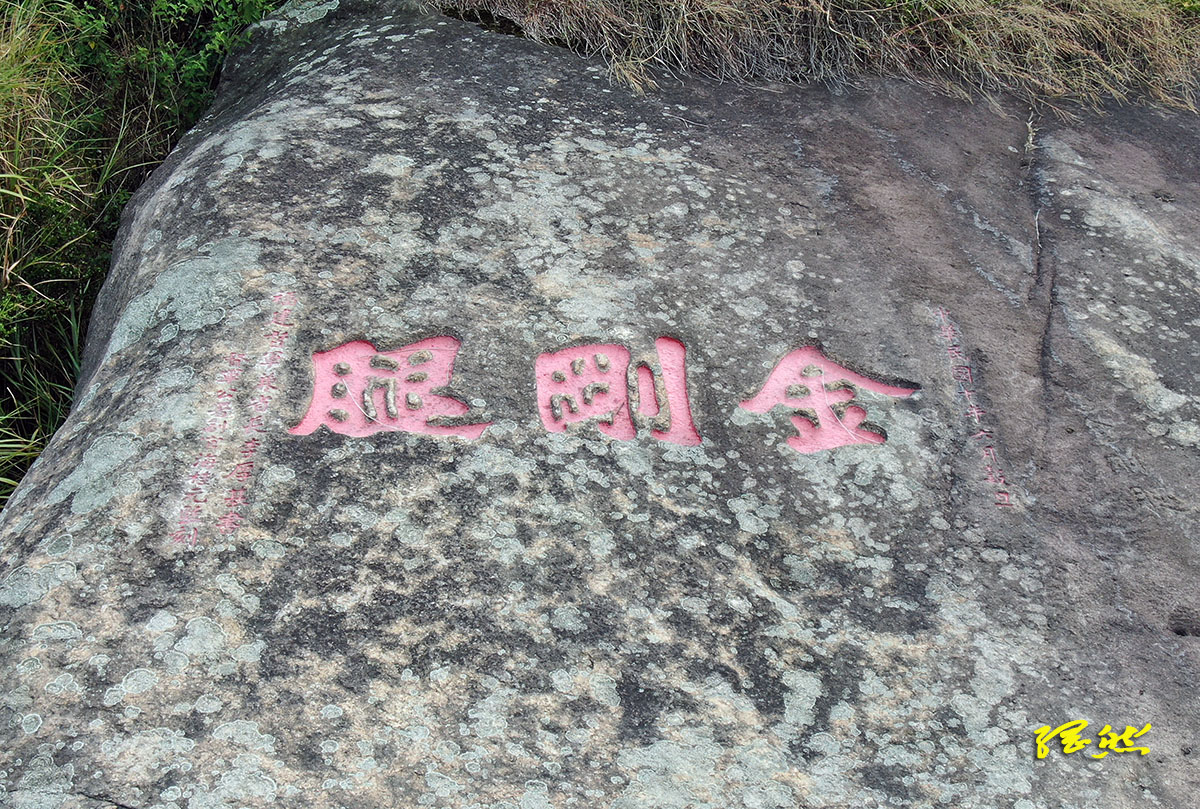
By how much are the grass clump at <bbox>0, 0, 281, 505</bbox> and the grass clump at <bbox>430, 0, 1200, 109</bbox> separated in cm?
116

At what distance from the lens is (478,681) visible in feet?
5.28

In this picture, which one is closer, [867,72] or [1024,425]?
[1024,425]

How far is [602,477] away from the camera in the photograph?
1893 mm

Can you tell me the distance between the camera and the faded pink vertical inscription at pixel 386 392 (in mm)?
1931

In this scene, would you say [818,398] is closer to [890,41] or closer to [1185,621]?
[1185,621]

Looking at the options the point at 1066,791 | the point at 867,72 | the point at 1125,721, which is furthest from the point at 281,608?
the point at 867,72

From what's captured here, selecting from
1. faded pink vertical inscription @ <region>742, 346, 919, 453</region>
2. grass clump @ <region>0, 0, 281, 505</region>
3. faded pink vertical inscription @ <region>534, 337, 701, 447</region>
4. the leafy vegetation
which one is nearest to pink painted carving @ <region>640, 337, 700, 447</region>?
faded pink vertical inscription @ <region>534, 337, 701, 447</region>

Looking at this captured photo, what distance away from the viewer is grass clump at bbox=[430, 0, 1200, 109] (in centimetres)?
298

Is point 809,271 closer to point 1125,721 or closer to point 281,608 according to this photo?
point 1125,721

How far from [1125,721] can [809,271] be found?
1.18m

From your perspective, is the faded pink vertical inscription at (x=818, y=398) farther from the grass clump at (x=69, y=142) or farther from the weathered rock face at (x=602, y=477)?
the grass clump at (x=69, y=142)

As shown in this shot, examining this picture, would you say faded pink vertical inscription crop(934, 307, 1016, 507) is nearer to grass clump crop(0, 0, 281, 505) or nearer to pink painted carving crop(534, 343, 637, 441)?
pink painted carving crop(534, 343, 637, 441)

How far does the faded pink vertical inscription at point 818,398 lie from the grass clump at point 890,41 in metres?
1.17

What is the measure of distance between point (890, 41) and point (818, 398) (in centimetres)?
161
